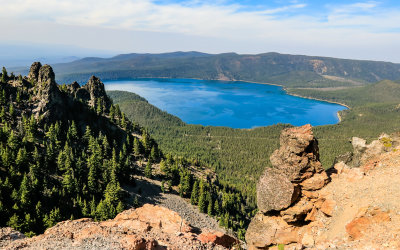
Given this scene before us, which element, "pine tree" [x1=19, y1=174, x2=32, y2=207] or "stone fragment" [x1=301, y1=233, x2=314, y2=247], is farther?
"pine tree" [x1=19, y1=174, x2=32, y2=207]

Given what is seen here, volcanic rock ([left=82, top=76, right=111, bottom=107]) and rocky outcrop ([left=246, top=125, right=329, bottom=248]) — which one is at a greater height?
volcanic rock ([left=82, top=76, right=111, bottom=107])

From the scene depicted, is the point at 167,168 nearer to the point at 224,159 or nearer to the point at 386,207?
the point at 386,207

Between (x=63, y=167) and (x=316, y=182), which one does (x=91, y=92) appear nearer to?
(x=63, y=167)

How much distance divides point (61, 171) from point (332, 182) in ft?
211

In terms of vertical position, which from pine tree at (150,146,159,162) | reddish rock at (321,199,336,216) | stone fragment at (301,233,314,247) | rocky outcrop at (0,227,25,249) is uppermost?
reddish rock at (321,199,336,216)

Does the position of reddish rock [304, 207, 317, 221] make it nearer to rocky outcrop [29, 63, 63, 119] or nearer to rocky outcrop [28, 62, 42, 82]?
rocky outcrop [29, 63, 63, 119]

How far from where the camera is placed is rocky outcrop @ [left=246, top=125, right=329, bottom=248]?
2973cm

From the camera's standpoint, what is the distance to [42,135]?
7206 cm

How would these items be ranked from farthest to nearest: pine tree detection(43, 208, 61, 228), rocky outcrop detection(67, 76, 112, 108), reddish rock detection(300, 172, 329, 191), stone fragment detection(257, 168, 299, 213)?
rocky outcrop detection(67, 76, 112, 108) < pine tree detection(43, 208, 61, 228) < reddish rock detection(300, 172, 329, 191) < stone fragment detection(257, 168, 299, 213)

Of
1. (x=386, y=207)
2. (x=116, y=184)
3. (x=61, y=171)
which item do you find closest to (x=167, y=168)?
(x=116, y=184)

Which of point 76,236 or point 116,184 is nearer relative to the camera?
point 76,236

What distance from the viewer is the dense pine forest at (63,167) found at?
155 ft

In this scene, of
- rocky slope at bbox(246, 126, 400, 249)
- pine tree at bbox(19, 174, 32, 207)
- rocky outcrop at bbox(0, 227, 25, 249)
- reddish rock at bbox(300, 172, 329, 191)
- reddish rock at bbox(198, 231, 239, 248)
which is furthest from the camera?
pine tree at bbox(19, 174, 32, 207)

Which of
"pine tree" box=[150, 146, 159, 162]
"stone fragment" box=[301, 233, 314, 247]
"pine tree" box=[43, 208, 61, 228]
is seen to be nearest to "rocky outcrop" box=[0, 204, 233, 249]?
"stone fragment" box=[301, 233, 314, 247]
